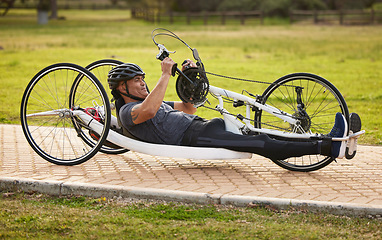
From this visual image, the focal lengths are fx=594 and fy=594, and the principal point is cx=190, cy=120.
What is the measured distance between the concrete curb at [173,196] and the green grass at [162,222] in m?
0.07

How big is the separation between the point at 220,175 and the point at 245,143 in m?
0.42

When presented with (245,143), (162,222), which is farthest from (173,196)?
(245,143)

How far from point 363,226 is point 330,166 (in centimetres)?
179

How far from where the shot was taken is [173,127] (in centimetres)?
614

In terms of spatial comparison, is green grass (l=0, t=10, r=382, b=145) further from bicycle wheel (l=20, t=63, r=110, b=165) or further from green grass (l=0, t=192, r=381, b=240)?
green grass (l=0, t=192, r=381, b=240)

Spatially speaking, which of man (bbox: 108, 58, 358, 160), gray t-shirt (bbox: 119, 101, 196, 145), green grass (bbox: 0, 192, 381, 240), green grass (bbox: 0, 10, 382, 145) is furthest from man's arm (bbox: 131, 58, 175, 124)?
green grass (bbox: 0, 10, 382, 145)

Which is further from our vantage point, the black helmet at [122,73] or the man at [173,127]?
the black helmet at [122,73]

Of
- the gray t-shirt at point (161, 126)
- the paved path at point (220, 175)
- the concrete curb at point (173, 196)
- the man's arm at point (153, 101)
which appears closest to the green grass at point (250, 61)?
the paved path at point (220, 175)

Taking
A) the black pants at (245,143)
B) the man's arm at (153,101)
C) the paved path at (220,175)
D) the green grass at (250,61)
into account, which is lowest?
the green grass at (250,61)

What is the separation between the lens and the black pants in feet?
18.8

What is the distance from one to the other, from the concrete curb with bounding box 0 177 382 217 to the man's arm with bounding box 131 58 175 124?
0.85 m

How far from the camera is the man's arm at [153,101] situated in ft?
19.1

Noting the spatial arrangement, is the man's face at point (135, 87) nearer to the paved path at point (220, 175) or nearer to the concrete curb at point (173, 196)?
the paved path at point (220, 175)

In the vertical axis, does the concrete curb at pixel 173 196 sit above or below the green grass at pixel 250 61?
above
